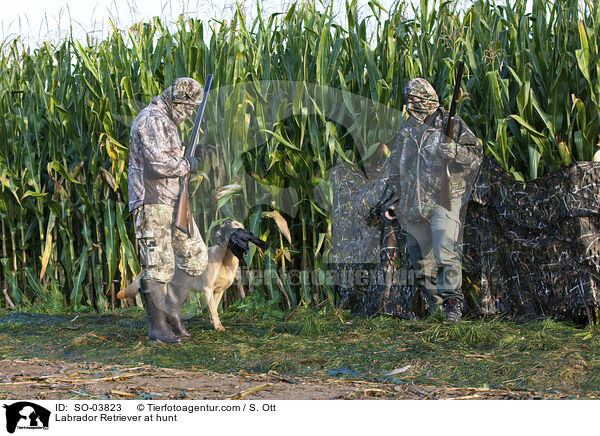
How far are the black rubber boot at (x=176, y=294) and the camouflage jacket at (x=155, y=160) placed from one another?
22.3 inches

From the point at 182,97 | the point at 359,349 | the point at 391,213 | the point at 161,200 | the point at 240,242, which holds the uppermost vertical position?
the point at 182,97

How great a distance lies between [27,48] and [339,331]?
15.6 feet

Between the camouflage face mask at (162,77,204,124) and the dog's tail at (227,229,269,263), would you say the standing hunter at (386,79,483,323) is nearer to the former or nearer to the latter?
the dog's tail at (227,229,269,263)

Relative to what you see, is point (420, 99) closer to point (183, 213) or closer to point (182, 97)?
point (182, 97)

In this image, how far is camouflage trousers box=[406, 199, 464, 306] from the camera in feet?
17.2

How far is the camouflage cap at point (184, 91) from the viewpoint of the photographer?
4.91 meters

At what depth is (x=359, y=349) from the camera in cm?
465

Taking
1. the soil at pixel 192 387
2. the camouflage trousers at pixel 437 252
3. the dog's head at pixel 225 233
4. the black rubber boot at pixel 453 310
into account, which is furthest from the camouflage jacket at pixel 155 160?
the black rubber boot at pixel 453 310

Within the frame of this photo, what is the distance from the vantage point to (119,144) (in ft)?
20.8
